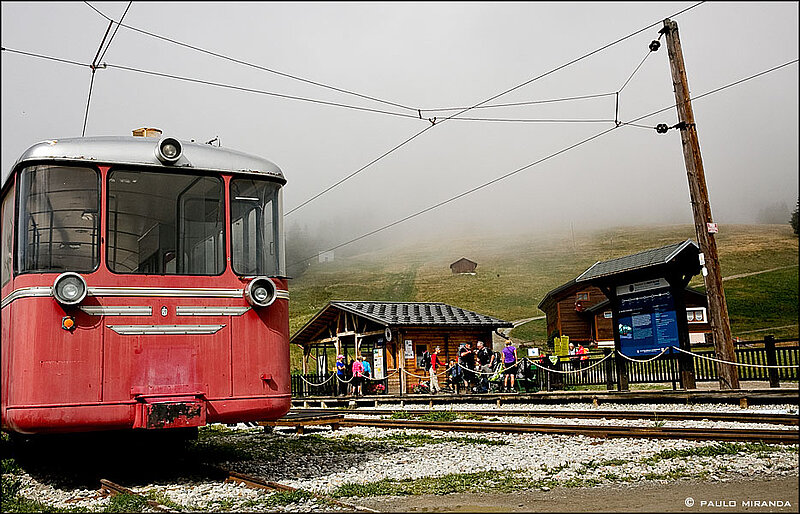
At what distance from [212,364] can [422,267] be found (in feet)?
303

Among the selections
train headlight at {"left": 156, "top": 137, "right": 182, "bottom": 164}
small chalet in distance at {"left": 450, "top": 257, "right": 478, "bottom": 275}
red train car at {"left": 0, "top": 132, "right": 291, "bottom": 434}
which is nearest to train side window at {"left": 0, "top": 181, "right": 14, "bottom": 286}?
red train car at {"left": 0, "top": 132, "right": 291, "bottom": 434}

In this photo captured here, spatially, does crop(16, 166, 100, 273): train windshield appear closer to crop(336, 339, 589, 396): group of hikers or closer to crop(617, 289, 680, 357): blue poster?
crop(617, 289, 680, 357): blue poster

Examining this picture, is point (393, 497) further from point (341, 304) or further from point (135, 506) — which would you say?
point (341, 304)

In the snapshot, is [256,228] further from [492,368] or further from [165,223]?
[492,368]

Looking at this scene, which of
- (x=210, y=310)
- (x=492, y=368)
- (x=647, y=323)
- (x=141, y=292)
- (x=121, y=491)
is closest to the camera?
(x=121, y=491)

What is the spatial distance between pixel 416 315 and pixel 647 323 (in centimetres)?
1223

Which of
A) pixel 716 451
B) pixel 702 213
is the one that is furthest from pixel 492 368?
pixel 716 451

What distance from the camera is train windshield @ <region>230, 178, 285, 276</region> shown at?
26.2 ft

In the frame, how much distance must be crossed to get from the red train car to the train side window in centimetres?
2

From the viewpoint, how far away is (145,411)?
7.12 metres

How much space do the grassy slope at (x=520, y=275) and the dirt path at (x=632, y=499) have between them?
3486cm

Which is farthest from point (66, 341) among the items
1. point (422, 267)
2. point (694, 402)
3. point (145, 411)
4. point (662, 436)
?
point (422, 267)

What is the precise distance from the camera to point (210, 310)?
7.67 meters

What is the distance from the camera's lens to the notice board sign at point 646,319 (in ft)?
58.4
